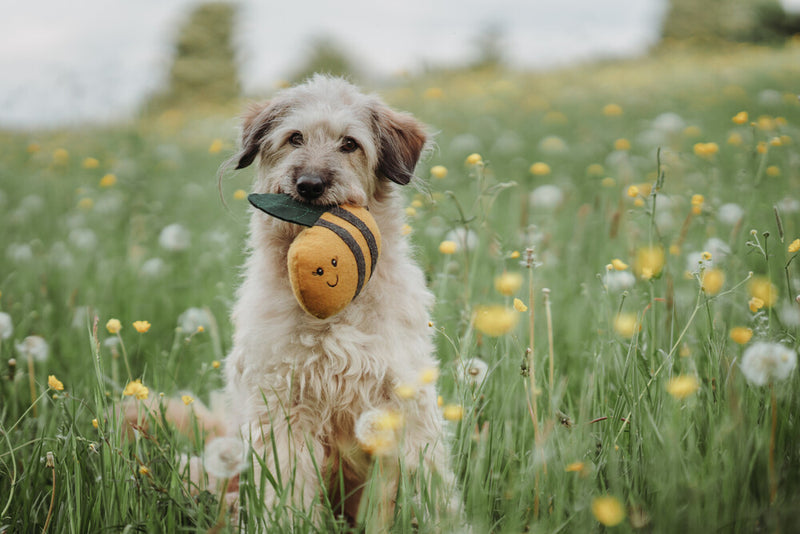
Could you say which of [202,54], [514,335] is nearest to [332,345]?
[514,335]

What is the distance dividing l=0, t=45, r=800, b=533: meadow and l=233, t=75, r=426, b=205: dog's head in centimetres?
30

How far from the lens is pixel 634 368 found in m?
1.79

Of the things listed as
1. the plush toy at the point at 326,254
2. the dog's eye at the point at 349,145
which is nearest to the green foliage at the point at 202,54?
the dog's eye at the point at 349,145

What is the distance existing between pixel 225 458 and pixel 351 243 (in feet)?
2.46

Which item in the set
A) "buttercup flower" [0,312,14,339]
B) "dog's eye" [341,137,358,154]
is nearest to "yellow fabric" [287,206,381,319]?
"dog's eye" [341,137,358,154]

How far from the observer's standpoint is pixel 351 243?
178 centimetres

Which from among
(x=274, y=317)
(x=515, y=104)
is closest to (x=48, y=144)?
(x=515, y=104)

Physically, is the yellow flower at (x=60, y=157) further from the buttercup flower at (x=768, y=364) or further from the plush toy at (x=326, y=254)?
the buttercup flower at (x=768, y=364)

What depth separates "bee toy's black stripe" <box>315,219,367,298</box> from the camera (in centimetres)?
177

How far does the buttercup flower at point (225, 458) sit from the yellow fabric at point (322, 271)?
0.47 m

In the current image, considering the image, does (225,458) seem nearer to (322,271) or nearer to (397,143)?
(322,271)

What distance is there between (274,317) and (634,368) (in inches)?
50.7

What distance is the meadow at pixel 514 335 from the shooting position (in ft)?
5.05

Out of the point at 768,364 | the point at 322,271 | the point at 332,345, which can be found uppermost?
the point at 322,271
